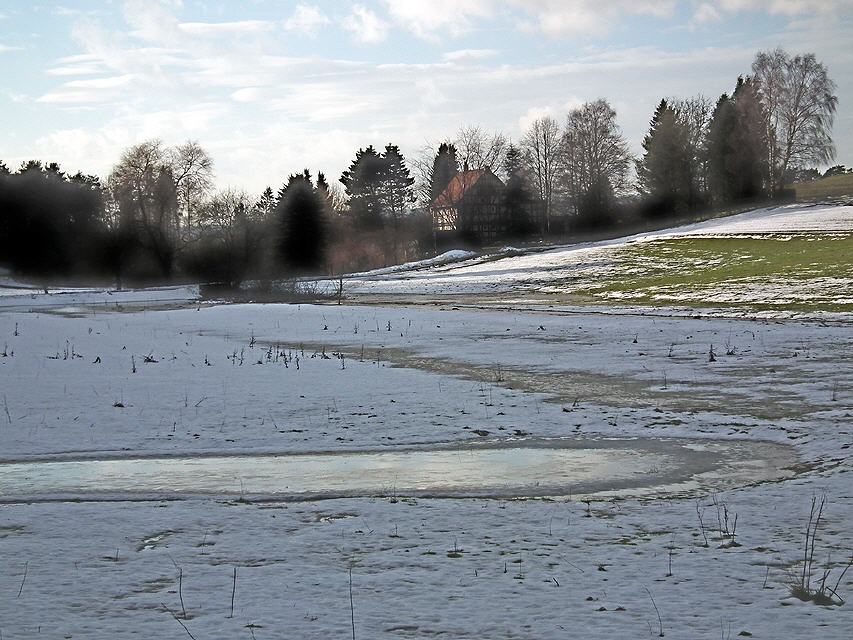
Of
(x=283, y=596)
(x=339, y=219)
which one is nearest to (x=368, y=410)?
(x=283, y=596)

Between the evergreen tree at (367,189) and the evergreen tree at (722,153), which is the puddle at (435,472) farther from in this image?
the evergreen tree at (367,189)

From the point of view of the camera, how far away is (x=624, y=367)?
1897 centimetres

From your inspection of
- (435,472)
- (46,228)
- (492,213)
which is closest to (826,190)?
(492,213)

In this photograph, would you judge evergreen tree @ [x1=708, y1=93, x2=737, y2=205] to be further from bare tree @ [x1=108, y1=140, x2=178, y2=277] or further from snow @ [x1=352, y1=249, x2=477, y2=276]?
bare tree @ [x1=108, y1=140, x2=178, y2=277]

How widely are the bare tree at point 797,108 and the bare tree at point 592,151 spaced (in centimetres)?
1760

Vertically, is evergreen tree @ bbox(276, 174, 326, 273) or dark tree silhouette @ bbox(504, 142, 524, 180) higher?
dark tree silhouette @ bbox(504, 142, 524, 180)

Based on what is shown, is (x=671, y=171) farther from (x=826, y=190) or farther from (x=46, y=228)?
(x=46, y=228)

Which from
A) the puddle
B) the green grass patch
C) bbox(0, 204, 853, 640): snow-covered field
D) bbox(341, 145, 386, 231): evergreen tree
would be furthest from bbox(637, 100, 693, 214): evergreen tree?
the puddle

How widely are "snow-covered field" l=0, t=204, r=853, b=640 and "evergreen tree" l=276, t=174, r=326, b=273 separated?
5871 centimetres

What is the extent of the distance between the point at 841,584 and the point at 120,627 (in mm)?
4602

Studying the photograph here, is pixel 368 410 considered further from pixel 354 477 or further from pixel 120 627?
pixel 120 627

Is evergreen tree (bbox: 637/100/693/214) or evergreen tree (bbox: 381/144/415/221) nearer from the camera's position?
evergreen tree (bbox: 637/100/693/214)

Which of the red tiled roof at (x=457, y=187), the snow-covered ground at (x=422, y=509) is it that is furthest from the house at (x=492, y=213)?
the snow-covered ground at (x=422, y=509)

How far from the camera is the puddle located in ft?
30.7
